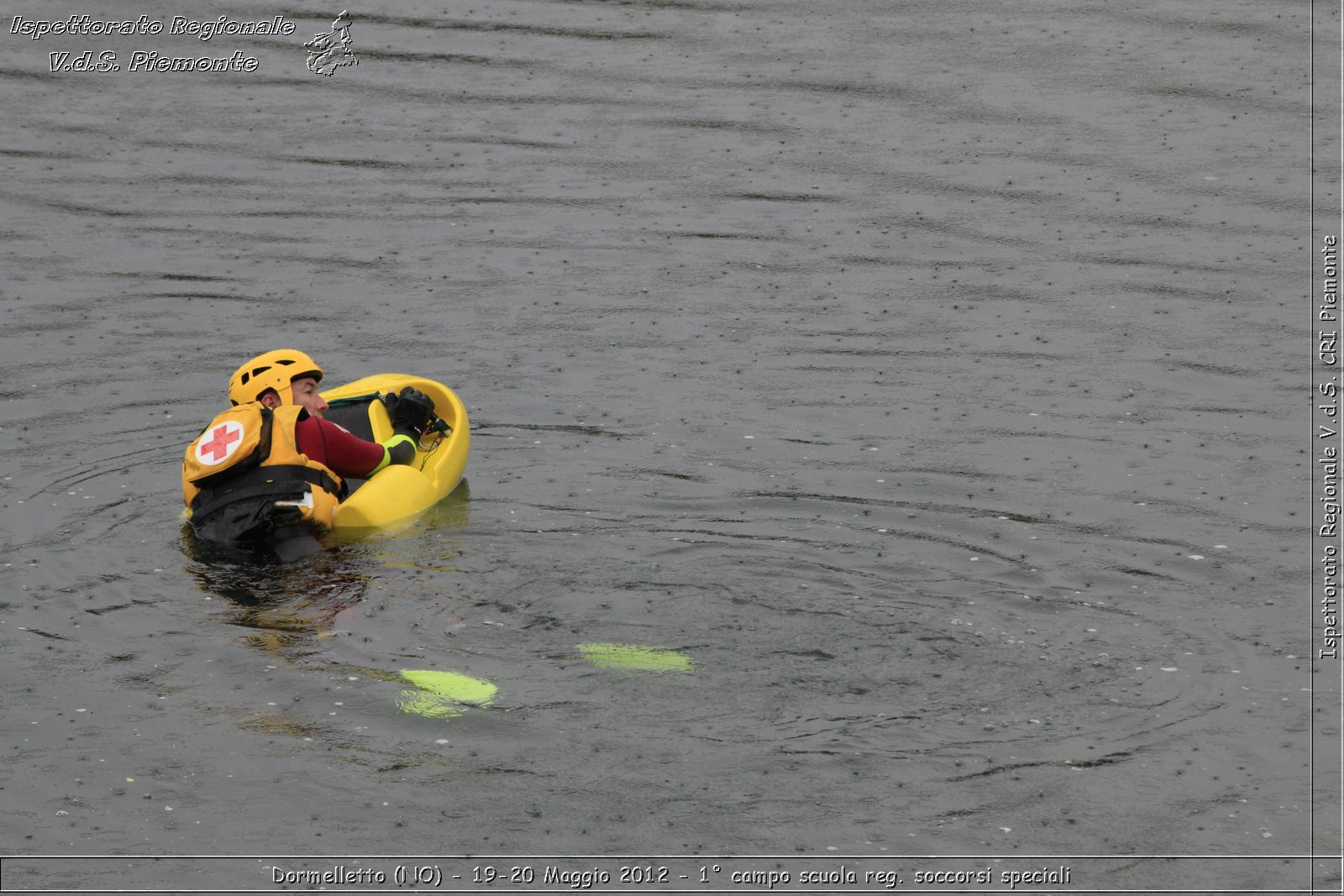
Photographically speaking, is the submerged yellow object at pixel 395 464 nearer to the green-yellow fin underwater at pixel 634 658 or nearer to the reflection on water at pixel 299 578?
the reflection on water at pixel 299 578

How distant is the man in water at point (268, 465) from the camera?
965 centimetres

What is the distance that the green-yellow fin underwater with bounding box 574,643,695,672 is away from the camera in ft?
28.3

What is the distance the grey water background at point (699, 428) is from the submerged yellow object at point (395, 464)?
0.22 meters

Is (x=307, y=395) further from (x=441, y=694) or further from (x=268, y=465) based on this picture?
(x=441, y=694)

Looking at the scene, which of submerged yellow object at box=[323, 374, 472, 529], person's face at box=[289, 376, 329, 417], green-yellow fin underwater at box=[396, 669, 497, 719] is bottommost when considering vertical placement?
green-yellow fin underwater at box=[396, 669, 497, 719]

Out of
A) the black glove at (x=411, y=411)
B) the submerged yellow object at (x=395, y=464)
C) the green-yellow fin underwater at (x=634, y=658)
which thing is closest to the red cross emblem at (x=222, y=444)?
the submerged yellow object at (x=395, y=464)

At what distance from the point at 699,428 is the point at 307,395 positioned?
110 inches

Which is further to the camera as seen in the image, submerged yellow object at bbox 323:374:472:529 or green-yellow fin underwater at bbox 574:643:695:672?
submerged yellow object at bbox 323:374:472:529

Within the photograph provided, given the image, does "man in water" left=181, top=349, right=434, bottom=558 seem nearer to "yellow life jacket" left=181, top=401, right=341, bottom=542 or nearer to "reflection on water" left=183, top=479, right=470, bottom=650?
"yellow life jacket" left=181, top=401, right=341, bottom=542

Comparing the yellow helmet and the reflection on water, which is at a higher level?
the yellow helmet

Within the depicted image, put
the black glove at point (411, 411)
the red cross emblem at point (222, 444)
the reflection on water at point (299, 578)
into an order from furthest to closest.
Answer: the black glove at point (411, 411)
the red cross emblem at point (222, 444)
the reflection on water at point (299, 578)

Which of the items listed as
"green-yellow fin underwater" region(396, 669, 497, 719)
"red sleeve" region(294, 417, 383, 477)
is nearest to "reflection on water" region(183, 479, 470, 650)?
"red sleeve" region(294, 417, 383, 477)

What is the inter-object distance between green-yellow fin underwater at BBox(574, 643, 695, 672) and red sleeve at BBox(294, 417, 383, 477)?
2.30 metres

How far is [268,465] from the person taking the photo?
974cm
